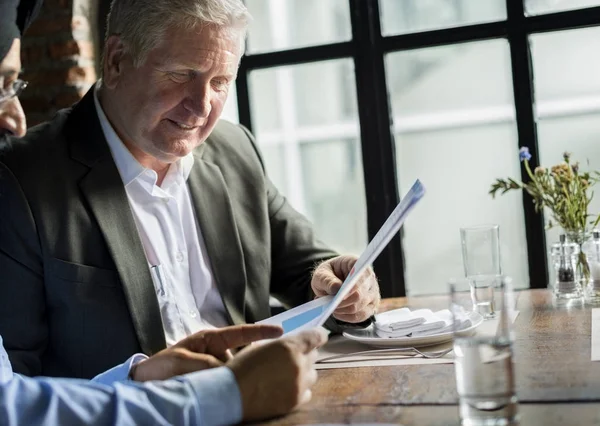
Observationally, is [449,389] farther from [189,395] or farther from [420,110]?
[420,110]

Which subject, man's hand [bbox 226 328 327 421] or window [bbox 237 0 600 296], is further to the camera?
window [bbox 237 0 600 296]

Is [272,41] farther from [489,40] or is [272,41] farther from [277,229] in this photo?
[277,229]

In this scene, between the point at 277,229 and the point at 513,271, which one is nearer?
the point at 277,229

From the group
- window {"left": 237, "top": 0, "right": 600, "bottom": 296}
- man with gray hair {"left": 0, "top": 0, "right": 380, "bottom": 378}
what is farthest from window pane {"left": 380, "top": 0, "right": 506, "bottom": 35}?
man with gray hair {"left": 0, "top": 0, "right": 380, "bottom": 378}

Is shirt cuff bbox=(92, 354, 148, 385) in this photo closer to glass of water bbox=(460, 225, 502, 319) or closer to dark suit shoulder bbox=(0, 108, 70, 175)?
dark suit shoulder bbox=(0, 108, 70, 175)

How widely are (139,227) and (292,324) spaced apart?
0.66m

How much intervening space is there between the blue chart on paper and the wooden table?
0.39 ft

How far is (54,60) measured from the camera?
334cm

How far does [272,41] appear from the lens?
11.8 ft

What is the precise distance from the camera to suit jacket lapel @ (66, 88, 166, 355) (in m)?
→ 2.09

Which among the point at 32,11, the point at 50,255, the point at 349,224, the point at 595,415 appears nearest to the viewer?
the point at 595,415

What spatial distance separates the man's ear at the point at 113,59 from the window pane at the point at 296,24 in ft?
4.49

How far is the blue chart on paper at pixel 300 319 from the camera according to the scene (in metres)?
1.74

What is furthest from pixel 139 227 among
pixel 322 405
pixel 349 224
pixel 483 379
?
pixel 349 224
